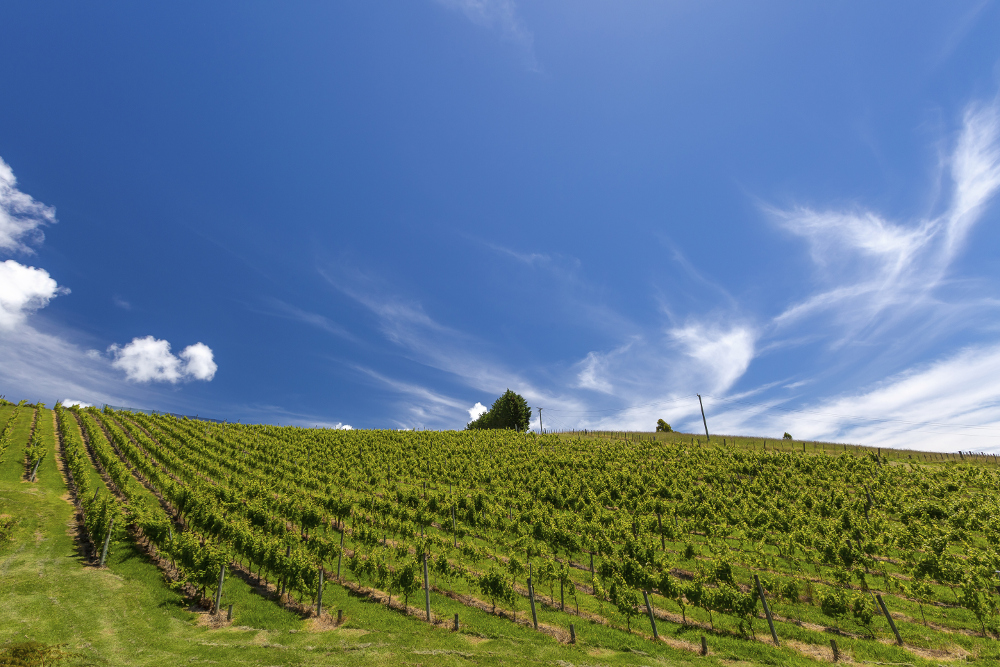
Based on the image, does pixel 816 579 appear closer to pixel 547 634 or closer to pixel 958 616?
pixel 958 616

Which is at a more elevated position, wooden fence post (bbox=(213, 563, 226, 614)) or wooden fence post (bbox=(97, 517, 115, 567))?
wooden fence post (bbox=(97, 517, 115, 567))

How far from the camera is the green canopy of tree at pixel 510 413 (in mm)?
126438

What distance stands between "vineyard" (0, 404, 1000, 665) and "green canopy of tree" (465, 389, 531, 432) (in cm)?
6265

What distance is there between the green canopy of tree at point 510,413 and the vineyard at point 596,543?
6265cm

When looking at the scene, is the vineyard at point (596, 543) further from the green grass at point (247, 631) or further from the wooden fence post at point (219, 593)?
the green grass at point (247, 631)

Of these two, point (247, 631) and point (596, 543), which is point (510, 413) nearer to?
point (596, 543)

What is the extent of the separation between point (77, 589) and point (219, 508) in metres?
11.2

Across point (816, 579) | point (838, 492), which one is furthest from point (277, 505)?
point (838, 492)

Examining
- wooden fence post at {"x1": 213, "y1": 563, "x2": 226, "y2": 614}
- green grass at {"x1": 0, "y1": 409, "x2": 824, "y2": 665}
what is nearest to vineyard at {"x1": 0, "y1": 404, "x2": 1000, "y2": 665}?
wooden fence post at {"x1": 213, "y1": 563, "x2": 226, "y2": 614}

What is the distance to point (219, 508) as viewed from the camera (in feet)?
117

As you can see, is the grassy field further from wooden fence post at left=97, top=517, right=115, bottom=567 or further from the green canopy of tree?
the green canopy of tree

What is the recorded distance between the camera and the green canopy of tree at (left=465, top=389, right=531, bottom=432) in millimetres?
126438

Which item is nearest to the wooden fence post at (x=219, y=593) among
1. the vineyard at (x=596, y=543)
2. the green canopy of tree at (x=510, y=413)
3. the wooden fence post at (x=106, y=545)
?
the vineyard at (x=596, y=543)

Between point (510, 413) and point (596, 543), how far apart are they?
310 ft
